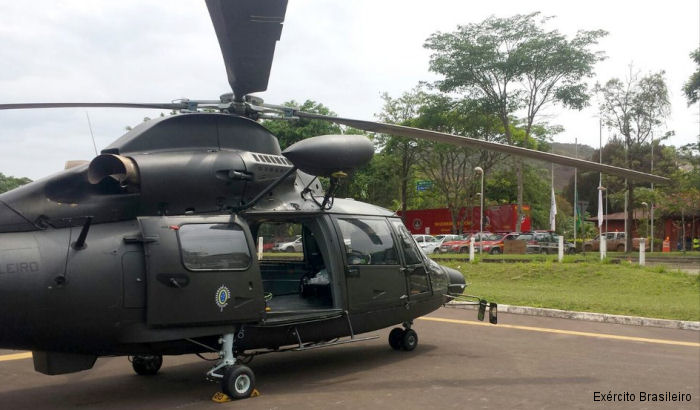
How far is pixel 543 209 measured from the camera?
55094 millimetres

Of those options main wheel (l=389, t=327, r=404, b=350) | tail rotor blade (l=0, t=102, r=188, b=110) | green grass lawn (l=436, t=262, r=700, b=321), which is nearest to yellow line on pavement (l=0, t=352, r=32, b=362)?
tail rotor blade (l=0, t=102, r=188, b=110)

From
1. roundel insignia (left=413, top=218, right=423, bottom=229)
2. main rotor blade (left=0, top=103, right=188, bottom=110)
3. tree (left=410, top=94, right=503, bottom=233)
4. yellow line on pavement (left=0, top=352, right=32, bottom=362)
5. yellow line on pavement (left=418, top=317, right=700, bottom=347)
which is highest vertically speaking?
tree (left=410, top=94, right=503, bottom=233)

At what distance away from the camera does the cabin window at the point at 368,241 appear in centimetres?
700

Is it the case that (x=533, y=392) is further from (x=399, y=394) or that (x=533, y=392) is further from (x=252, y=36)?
(x=252, y=36)

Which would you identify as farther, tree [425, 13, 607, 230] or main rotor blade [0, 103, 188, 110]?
tree [425, 13, 607, 230]

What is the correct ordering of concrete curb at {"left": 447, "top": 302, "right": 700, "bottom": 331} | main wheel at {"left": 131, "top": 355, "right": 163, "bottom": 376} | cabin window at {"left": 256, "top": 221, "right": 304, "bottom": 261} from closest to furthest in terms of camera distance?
main wheel at {"left": 131, "top": 355, "right": 163, "bottom": 376}
cabin window at {"left": 256, "top": 221, "right": 304, "bottom": 261}
concrete curb at {"left": 447, "top": 302, "right": 700, "bottom": 331}

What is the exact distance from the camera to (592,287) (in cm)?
1622

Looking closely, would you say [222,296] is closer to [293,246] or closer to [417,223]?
[293,246]

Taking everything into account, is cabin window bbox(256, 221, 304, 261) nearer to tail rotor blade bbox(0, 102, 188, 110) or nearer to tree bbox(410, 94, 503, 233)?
tail rotor blade bbox(0, 102, 188, 110)

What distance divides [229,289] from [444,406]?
2.23 metres

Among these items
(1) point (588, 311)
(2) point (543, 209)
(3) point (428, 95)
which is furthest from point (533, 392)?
(2) point (543, 209)

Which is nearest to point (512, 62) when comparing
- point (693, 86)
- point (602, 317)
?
point (693, 86)

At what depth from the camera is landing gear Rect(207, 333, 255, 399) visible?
553 cm

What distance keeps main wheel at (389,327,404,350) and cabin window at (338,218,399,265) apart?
1.22 metres
